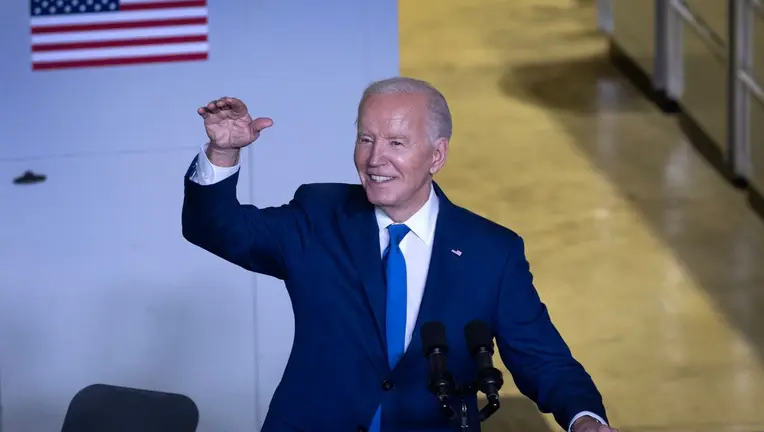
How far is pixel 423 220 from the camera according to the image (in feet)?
→ 9.68

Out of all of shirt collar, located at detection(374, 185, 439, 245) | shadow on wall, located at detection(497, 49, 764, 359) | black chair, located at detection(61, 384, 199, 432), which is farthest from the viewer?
shadow on wall, located at detection(497, 49, 764, 359)

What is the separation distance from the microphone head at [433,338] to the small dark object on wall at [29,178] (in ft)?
9.01

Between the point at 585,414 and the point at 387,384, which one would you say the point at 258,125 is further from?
the point at 585,414

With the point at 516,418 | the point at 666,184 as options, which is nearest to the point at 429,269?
the point at 516,418

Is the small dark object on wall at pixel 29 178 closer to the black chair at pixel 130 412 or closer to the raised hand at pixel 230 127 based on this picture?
the black chair at pixel 130 412

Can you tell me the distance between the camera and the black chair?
10.5 feet

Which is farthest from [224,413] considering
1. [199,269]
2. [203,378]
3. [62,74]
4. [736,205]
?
[736,205]

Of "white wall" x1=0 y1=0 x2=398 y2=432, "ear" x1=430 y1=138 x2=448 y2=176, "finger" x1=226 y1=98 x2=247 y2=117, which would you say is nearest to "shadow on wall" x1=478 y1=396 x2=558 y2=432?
"white wall" x1=0 y1=0 x2=398 y2=432

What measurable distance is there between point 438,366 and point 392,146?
67 centimetres

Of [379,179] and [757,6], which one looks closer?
[379,179]

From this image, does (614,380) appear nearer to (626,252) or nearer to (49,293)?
(626,252)

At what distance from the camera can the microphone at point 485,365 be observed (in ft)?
7.30

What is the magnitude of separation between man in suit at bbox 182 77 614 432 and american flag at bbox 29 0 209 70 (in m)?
1.86

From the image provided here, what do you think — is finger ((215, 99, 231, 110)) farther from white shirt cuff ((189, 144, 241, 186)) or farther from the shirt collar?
the shirt collar
